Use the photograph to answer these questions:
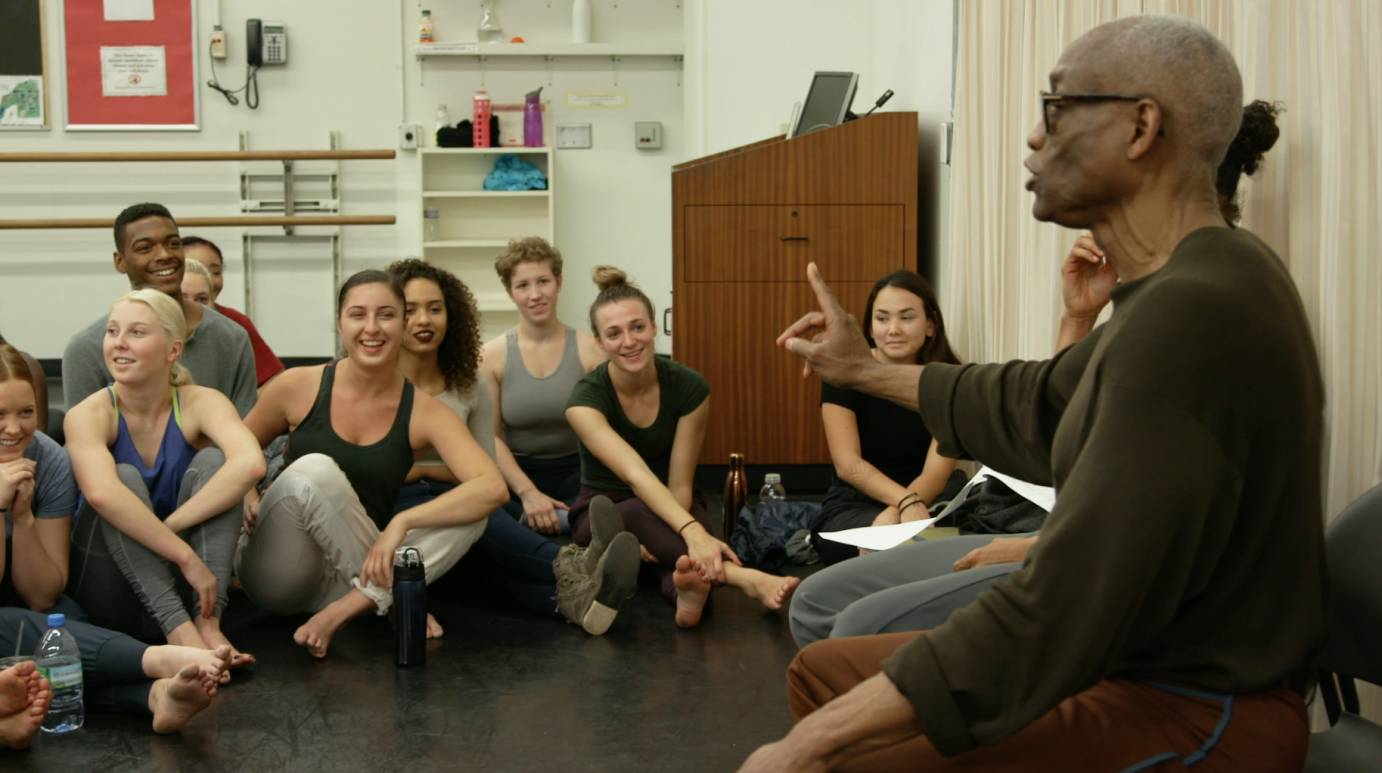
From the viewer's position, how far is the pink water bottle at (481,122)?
755 cm

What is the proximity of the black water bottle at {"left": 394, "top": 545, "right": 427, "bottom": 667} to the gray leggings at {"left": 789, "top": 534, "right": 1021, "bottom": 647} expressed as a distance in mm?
1030

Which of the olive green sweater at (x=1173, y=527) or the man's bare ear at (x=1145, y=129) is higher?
the man's bare ear at (x=1145, y=129)

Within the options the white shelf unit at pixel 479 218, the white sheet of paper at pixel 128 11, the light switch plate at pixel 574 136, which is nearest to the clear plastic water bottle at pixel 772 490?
the white shelf unit at pixel 479 218

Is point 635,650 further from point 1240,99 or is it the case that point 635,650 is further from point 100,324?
point 1240,99

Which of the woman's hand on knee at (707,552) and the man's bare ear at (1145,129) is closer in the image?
the man's bare ear at (1145,129)

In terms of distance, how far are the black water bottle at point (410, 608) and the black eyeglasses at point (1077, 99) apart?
1930mm

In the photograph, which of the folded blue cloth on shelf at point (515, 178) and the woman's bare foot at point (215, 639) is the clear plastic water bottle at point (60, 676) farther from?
the folded blue cloth on shelf at point (515, 178)

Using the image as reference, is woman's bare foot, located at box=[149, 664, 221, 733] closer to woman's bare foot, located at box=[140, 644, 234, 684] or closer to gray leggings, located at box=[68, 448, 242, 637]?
woman's bare foot, located at box=[140, 644, 234, 684]

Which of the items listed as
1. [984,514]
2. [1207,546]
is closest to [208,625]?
[984,514]

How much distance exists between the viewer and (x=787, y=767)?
121 centimetres

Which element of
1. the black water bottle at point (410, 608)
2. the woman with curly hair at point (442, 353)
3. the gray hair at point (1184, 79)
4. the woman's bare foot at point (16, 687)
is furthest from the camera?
the woman with curly hair at point (442, 353)

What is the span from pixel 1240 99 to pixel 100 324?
3101 mm

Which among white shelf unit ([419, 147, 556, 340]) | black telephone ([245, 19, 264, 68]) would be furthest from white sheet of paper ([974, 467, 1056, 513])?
black telephone ([245, 19, 264, 68])

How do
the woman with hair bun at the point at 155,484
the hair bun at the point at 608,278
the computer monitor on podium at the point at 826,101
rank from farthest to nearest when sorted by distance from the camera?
the computer monitor on podium at the point at 826,101 < the hair bun at the point at 608,278 < the woman with hair bun at the point at 155,484
